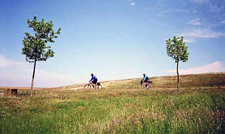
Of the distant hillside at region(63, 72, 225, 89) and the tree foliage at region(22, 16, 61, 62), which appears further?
the distant hillside at region(63, 72, 225, 89)

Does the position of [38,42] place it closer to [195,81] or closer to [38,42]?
[38,42]

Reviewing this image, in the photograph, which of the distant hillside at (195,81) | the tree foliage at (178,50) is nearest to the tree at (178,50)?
the tree foliage at (178,50)

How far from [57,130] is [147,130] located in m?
3.56

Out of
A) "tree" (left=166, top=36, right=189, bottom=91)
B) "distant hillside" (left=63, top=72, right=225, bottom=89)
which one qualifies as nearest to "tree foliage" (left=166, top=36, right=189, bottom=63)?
"tree" (left=166, top=36, right=189, bottom=91)

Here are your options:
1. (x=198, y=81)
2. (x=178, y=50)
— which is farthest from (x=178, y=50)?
(x=198, y=81)

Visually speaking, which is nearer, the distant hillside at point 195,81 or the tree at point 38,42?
the tree at point 38,42

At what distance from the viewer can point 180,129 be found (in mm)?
4293

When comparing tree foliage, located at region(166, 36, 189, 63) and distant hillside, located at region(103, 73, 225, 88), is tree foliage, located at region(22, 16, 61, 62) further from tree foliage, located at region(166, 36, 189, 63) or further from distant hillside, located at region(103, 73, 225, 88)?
distant hillside, located at region(103, 73, 225, 88)

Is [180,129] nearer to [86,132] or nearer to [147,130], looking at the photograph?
[147,130]

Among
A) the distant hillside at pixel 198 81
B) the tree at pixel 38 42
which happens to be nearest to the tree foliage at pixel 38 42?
the tree at pixel 38 42

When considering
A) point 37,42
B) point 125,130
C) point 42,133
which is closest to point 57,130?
point 42,133

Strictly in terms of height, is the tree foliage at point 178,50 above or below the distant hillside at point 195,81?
above

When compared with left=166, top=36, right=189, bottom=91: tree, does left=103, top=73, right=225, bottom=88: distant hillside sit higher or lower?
lower

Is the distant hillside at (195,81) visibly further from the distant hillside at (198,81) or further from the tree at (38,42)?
the tree at (38,42)
